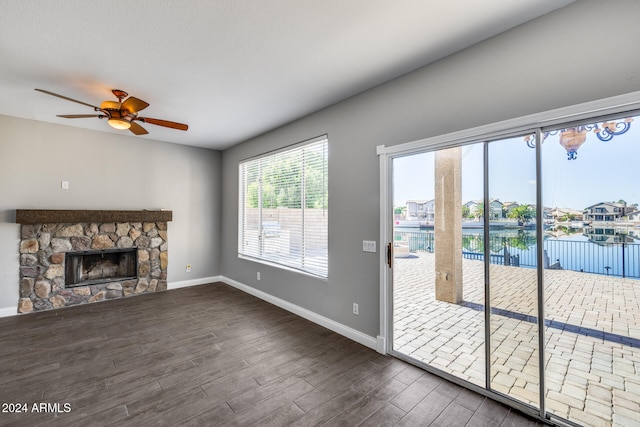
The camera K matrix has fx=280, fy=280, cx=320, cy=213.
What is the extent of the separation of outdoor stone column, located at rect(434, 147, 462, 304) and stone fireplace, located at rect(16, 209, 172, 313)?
15.6 feet

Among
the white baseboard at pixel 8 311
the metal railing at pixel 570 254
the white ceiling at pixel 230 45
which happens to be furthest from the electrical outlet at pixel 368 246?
the white baseboard at pixel 8 311

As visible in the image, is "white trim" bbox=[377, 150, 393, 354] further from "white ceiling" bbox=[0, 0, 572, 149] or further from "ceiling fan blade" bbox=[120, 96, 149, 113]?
"ceiling fan blade" bbox=[120, 96, 149, 113]

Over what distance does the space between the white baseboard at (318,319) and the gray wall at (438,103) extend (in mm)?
69

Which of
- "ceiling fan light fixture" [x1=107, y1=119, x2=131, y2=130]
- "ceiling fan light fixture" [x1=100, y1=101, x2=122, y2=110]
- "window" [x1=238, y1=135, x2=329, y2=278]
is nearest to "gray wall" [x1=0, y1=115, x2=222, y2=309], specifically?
"window" [x1=238, y1=135, x2=329, y2=278]

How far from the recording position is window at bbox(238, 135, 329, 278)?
3.81m

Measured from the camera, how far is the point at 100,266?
482 centimetres

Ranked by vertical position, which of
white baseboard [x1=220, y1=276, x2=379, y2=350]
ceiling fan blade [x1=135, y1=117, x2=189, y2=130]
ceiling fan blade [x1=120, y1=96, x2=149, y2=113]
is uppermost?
ceiling fan blade [x1=120, y1=96, x2=149, y2=113]

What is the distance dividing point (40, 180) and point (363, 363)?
17.3 ft

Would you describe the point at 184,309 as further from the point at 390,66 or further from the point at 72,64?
the point at 390,66

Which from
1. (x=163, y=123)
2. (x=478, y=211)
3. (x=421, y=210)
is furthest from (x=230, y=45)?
(x=478, y=211)

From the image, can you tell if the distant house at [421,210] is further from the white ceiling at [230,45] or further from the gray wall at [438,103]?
the white ceiling at [230,45]

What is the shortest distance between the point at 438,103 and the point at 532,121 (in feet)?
2.53

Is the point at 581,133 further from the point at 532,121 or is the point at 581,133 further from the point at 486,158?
the point at 486,158

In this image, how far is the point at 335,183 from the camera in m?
3.50
